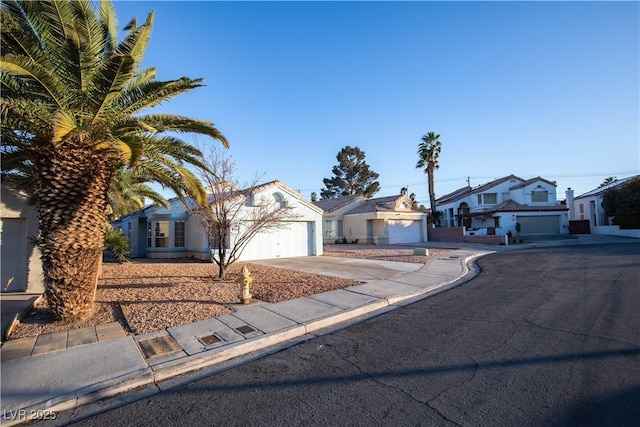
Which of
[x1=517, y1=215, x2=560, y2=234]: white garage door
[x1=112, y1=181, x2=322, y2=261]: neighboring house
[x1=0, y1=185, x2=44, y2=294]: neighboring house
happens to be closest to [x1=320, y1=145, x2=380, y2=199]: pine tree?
[x1=517, y1=215, x2=560, y2=234]: white garage door

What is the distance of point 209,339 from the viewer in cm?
564

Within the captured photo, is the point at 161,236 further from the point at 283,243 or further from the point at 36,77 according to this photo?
the point at 36,77

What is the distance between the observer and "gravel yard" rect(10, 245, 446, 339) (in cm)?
656

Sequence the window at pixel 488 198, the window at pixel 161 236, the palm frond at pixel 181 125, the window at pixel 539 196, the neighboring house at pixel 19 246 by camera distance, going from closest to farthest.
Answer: the palm frond at pixel 181 125, the neighboring house at pixel 19 246, the window at pixel 161 236, the window at pixel 539 196, the window at pixel 488 198

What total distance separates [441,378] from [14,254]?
12508 mm

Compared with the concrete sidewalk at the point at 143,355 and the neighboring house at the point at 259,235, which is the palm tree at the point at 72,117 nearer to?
the concrete sidewalk at the point at 143,355

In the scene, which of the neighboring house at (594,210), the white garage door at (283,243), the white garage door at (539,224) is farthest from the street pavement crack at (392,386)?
the neighboring house at (594,210)

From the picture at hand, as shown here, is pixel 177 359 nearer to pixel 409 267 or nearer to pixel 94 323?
pixel 94 323

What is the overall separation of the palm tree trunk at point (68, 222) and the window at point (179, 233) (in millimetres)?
14191

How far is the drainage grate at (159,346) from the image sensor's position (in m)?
5.09

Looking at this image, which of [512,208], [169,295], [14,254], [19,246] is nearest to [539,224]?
[512,208]

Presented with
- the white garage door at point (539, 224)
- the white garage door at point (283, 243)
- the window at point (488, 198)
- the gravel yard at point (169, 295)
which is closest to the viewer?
the gravel yard at point (169, 295)

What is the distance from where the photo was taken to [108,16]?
7.23 m

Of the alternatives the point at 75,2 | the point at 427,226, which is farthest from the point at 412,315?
the point at 427,226
